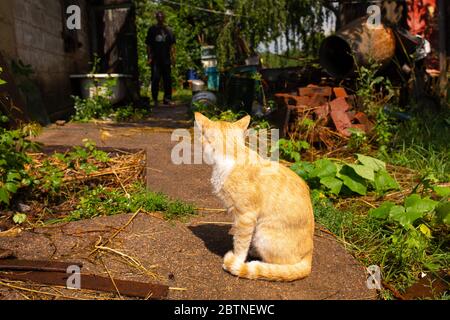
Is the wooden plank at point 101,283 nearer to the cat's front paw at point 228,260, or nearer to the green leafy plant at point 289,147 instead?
the cat's front paw at point 228,260

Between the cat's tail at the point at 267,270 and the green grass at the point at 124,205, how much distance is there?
930 mm

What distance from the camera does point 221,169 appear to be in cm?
234

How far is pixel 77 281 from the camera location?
2.14 metres

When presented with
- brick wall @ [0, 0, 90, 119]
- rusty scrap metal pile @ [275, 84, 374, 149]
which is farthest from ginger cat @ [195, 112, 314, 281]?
brick wall @ [0, 0, 90, 119]

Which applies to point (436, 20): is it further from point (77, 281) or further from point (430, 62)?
point (77, 281)

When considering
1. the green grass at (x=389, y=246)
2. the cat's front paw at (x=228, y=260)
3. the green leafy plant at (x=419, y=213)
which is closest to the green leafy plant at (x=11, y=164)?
the cat's front paw at (x=228, y=260)

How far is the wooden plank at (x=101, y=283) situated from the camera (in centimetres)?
208

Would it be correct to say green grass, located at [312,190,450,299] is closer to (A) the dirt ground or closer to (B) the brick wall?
(A) the dirt ground

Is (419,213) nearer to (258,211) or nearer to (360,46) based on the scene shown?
(258,211)

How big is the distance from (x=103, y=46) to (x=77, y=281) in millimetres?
8932

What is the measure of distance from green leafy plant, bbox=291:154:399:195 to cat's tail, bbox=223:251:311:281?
1333 millimetres

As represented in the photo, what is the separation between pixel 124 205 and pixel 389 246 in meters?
1.92

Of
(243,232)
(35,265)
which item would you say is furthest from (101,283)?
(243,232)

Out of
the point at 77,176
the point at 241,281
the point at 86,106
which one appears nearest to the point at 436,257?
the point at 241,281
